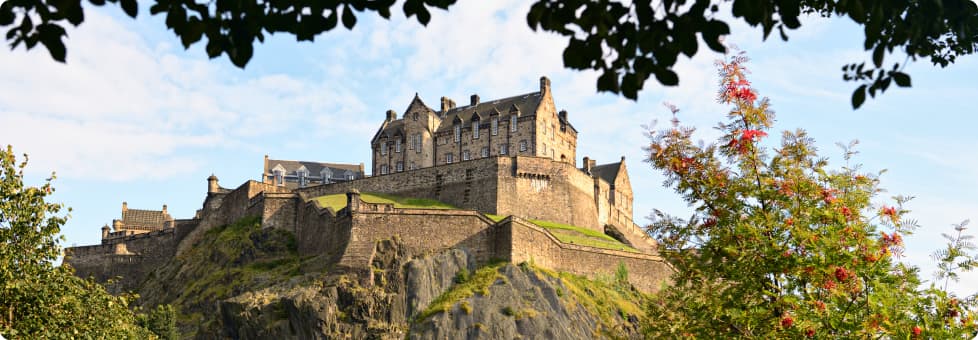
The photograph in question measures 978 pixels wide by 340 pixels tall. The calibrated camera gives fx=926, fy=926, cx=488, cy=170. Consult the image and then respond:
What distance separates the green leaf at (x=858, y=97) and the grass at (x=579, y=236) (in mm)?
53156

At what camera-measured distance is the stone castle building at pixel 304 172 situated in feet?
304

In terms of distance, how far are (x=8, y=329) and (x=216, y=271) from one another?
4285cm

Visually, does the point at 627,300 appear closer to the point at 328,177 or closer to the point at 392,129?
the point at 392,129

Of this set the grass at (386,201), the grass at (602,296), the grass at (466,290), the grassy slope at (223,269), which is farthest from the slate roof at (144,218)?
the grass at (602,296)

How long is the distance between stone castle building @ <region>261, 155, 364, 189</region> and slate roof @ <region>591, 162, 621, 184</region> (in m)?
24.1

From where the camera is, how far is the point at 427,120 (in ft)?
248

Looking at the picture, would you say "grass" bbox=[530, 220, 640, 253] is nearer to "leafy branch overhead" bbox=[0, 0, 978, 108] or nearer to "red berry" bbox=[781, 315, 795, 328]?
"red berry" bbox=[781, 315, 795, 328]

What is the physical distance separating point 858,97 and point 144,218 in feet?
300

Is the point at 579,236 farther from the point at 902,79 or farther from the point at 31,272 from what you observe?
the point at 902,79

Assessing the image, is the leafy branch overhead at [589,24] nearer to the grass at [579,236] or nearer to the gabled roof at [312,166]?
the grass at [579,236]

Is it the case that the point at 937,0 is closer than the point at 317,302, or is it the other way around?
the point at 937,0

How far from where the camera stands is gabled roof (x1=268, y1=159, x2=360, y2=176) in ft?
308

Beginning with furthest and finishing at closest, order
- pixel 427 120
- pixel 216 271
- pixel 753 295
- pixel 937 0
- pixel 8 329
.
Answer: pixel 427 120 < pixel 216 271 < pixel 8 329 < pixel 753 295 < pixel 937 0

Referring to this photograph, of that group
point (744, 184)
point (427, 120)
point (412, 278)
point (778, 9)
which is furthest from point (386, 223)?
point (778, 9)
